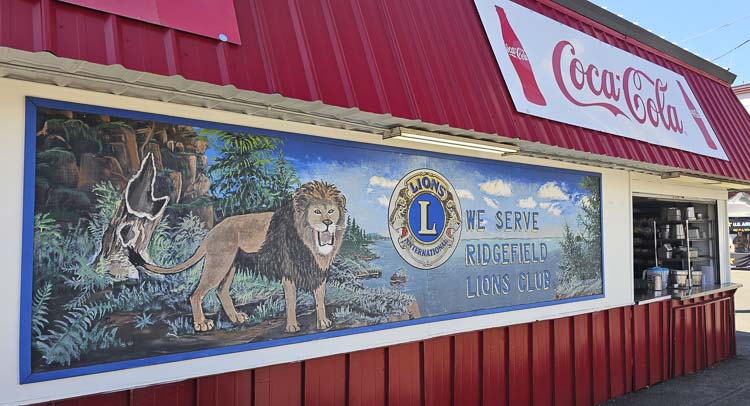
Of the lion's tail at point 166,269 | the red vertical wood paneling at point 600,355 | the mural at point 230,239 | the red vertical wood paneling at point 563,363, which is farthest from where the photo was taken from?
the red vertical wood paneling at point 600,355

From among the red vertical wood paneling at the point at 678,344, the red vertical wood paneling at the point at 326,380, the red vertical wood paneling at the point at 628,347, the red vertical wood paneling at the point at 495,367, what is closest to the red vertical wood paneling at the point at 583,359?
the red vertical wood paneling at the point at 628,347

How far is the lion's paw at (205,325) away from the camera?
11.3 feet

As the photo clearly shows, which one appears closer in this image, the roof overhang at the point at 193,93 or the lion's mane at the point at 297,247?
the roof overhang at the point at 193,93

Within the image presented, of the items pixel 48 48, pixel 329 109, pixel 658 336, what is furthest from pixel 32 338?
pixel 658 336

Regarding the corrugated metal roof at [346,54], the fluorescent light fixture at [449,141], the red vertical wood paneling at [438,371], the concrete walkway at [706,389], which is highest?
the corrugated metal roof at [346,54]

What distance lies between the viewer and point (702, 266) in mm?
9773

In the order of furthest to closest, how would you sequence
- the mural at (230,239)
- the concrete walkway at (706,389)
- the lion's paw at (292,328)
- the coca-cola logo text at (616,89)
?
the concrete walkway at (706,389)
the coca-cola logo text at (616,89)
the lion's paw at (292,328)
the mural at (230,239)

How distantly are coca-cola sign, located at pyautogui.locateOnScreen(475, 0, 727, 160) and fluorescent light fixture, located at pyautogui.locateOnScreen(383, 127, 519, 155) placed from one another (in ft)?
1.31

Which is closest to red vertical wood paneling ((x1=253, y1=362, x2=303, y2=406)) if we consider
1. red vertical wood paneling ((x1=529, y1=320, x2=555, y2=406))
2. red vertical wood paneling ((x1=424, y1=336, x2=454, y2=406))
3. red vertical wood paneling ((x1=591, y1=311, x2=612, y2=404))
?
red vertical wood paneling ((x1=424, y1=336, x2=454, y2=406))

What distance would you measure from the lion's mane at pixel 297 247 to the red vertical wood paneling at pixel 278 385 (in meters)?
0.60

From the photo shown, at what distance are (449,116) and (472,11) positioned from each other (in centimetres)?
143

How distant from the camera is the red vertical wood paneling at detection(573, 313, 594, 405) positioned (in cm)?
643

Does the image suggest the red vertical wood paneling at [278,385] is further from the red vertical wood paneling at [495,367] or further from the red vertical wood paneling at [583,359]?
the red vertical wood paneling at [583,359]

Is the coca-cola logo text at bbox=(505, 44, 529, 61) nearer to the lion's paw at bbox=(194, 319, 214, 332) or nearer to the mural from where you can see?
the mural
